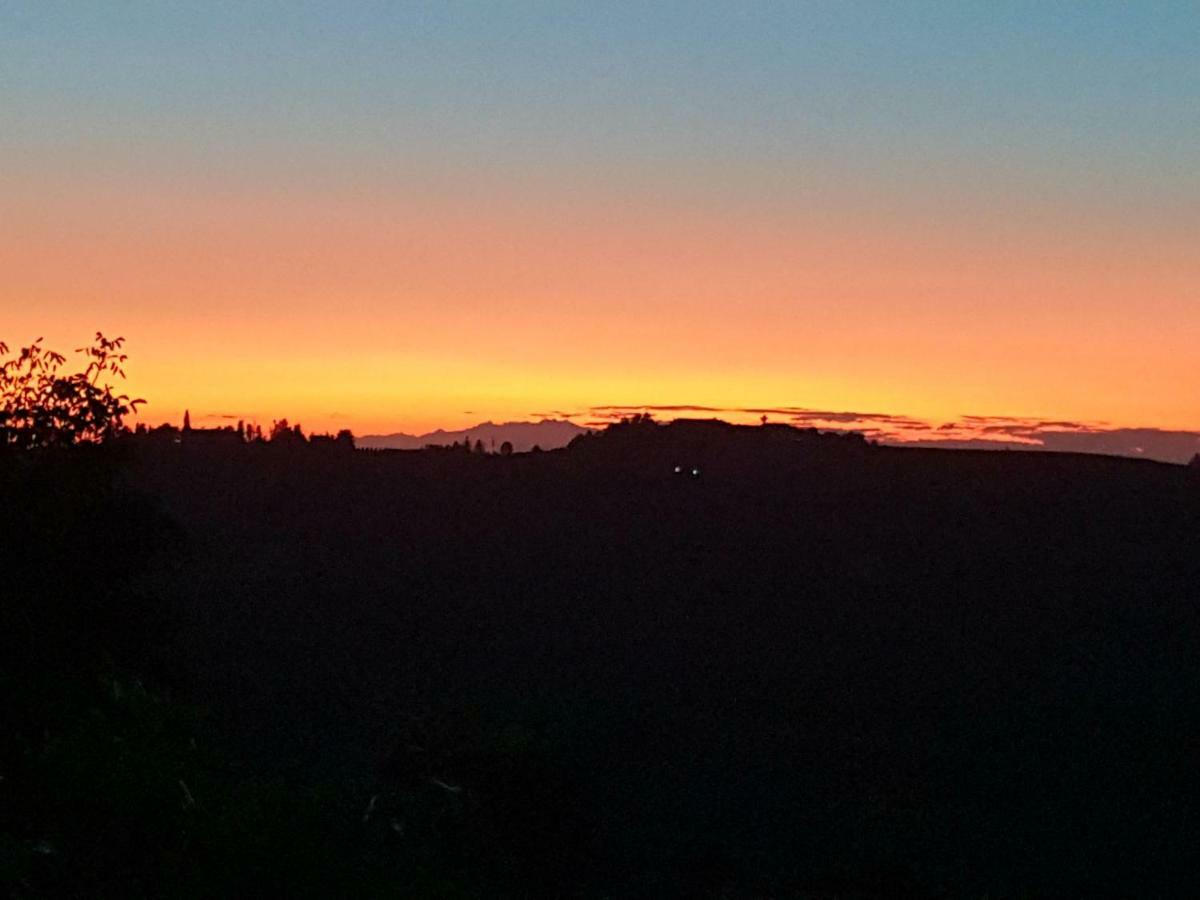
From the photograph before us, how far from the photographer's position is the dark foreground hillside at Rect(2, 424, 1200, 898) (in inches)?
1136

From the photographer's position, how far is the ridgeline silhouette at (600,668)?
13.1m

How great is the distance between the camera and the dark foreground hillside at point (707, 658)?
28.9 metres

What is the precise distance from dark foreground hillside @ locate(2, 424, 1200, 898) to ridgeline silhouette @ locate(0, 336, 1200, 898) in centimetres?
16

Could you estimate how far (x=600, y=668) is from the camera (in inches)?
2099

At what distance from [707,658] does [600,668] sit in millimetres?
4037

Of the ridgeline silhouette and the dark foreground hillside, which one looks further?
the dark foreground hillside

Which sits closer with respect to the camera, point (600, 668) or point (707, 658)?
point (600, 668)

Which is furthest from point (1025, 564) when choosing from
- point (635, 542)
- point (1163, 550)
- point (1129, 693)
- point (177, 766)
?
point (177, 766)

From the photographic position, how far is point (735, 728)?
4866 cm

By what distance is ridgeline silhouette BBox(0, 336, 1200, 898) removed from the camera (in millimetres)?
13078

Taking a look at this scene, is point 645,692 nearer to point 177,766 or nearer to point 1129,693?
point 1129,693

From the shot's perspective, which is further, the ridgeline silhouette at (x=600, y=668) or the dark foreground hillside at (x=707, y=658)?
the dark foreground hillside at (x=707, y=658)

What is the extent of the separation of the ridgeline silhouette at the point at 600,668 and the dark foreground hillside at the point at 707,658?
0.16 m

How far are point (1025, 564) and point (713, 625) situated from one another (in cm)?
1422
